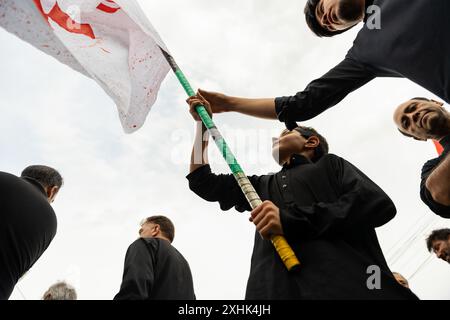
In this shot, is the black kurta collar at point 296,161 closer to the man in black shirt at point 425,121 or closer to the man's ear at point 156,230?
the man in black shirt at point 425,121

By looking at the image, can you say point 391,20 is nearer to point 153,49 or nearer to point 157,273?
point 153,49

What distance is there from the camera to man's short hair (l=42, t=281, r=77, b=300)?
353 cm

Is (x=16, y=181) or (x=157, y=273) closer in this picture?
(x=16, y=181)

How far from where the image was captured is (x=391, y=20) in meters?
1.40

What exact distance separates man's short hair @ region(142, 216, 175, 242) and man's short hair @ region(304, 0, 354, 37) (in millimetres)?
2153

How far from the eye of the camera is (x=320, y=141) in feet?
8.55

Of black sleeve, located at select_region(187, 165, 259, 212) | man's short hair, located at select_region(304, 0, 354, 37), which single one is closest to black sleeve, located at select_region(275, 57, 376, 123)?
man's short hair, located at select_region(304, 0, 354, 37)

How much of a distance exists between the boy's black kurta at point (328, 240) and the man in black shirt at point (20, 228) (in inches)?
45.9

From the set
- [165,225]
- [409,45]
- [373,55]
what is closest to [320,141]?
[373,55]

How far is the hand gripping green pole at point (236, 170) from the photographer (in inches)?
58.2

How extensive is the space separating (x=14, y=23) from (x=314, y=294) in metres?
2.66

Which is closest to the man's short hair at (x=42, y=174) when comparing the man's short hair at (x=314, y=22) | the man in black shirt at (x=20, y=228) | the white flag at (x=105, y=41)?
the man in black shirt at (x=20, y=228)

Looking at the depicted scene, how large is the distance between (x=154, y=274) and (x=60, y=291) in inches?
64.4
